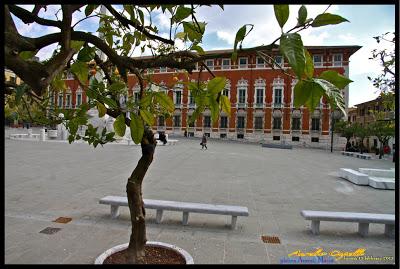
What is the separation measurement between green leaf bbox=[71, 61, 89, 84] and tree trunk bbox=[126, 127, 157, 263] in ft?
4.47

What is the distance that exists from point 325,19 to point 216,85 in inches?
19.9

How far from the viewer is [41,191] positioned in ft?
26.2

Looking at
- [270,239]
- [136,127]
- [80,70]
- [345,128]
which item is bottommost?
[270,239]

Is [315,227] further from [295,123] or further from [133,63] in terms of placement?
[295,123]

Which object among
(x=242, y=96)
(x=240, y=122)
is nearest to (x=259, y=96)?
(x=242, y=96)

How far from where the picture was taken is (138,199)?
10.7ft

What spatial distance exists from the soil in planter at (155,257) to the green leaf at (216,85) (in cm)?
276

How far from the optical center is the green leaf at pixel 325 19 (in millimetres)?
767

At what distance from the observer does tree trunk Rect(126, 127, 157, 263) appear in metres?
3.07

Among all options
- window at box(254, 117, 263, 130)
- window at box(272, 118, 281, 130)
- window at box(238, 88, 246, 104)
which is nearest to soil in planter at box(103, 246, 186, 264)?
window at box(272, 118, 281, 130)

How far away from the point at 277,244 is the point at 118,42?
390 cm

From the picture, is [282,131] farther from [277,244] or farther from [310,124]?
[277,244]

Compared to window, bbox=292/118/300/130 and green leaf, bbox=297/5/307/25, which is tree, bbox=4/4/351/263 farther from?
window, bbox=292/118/300/130
